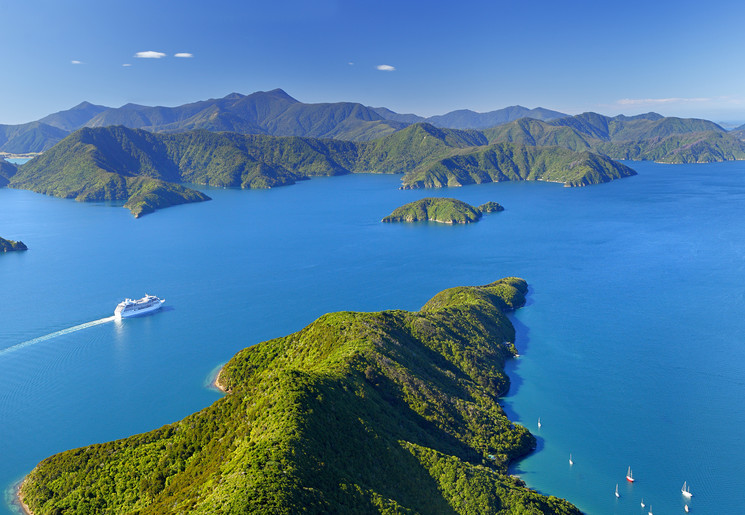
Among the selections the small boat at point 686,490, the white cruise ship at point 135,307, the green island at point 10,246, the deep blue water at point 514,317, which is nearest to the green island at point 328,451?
the deep blue water at point 514,317

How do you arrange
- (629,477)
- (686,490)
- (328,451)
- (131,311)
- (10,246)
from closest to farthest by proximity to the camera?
1. (328,451)
2. (686,490)
3. (629,477)
4. (131,311)
5. (10,246)

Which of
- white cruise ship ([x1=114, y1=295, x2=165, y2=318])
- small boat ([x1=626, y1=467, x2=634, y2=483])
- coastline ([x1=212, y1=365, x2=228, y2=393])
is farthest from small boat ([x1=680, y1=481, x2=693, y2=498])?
white cruise ship ([x1=114, y1=295, x2=165, y2=318])

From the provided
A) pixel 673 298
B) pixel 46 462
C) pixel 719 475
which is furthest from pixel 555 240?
pixel 46 462

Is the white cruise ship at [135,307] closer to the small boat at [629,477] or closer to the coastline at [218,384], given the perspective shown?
the coastline at [218,384]

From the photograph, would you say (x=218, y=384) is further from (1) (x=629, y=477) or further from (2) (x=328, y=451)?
(1) (x=629, y=477)

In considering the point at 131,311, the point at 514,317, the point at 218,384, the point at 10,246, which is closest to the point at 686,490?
the point at 514,317

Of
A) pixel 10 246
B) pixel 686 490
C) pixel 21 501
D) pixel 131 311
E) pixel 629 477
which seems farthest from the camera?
pixel 10 246
